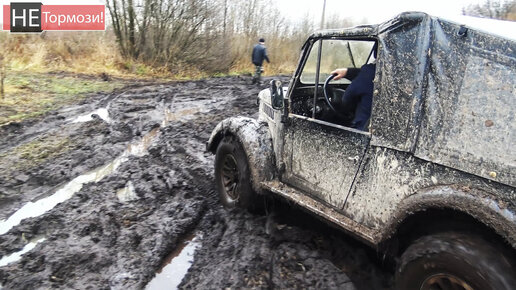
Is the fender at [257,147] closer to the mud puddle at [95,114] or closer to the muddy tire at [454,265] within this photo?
the muddy tire at [454,265]

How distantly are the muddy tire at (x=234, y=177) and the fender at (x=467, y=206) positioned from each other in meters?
1.72

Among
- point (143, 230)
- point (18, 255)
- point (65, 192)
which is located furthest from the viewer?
point (65, 192)

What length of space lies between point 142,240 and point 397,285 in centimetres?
223

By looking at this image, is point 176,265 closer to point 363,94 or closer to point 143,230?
point 143,230

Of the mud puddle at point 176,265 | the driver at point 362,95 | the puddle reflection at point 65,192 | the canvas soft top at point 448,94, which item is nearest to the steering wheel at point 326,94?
the driver at point 362,95

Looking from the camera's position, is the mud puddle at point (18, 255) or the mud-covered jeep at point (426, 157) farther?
the mud puddle at point (18, 255)

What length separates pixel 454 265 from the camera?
229cm

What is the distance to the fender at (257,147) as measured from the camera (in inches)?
157

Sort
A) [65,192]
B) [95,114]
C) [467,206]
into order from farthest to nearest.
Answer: [95,114] < [65,192] < [467,206]

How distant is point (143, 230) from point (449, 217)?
2672 millimetres

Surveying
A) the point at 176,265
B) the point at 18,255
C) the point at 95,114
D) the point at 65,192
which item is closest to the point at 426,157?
the point at 176,265

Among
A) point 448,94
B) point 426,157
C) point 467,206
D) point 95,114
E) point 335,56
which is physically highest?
point 335,56

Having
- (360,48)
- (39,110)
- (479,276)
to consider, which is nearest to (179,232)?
(360,48)

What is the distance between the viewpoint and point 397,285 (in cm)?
265
